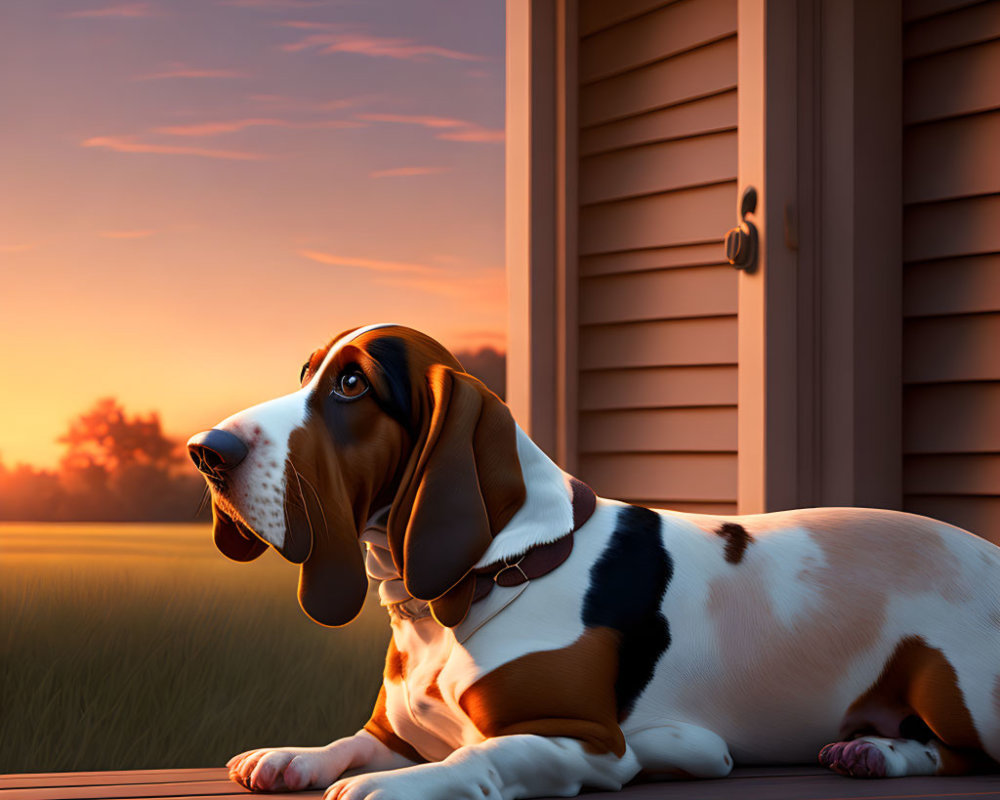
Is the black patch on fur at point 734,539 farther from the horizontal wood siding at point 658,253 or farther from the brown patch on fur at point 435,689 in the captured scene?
the horizontal wood siding at point 658,253

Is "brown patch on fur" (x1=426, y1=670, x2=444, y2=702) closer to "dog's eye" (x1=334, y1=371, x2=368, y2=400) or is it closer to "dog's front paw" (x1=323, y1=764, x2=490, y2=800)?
"dog's front paw" (x1=323, y1=764, x2=490, y2=800)

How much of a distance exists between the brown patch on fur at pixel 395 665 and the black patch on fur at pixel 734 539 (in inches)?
20.6

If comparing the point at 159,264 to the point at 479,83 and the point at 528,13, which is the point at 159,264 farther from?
the point at 528,13

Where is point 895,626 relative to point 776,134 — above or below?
below

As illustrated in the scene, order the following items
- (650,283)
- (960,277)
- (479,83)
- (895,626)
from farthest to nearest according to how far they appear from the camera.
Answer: (479,83) < (650,283) < (960,277) < (895,626)

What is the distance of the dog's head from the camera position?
1413 mm

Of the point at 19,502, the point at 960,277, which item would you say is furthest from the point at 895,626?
the point at 19,502

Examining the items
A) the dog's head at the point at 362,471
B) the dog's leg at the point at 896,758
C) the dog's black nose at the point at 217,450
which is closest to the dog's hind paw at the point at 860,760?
the dog's leg at the point at 896,758

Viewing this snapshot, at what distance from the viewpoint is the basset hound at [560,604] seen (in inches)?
56.7

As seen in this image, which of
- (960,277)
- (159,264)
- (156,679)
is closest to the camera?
(960,277)

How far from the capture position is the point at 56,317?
5.01 m

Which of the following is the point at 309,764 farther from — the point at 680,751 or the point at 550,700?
the point at 680,751

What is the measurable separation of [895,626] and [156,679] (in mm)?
2237

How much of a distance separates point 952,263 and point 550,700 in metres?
1.56
